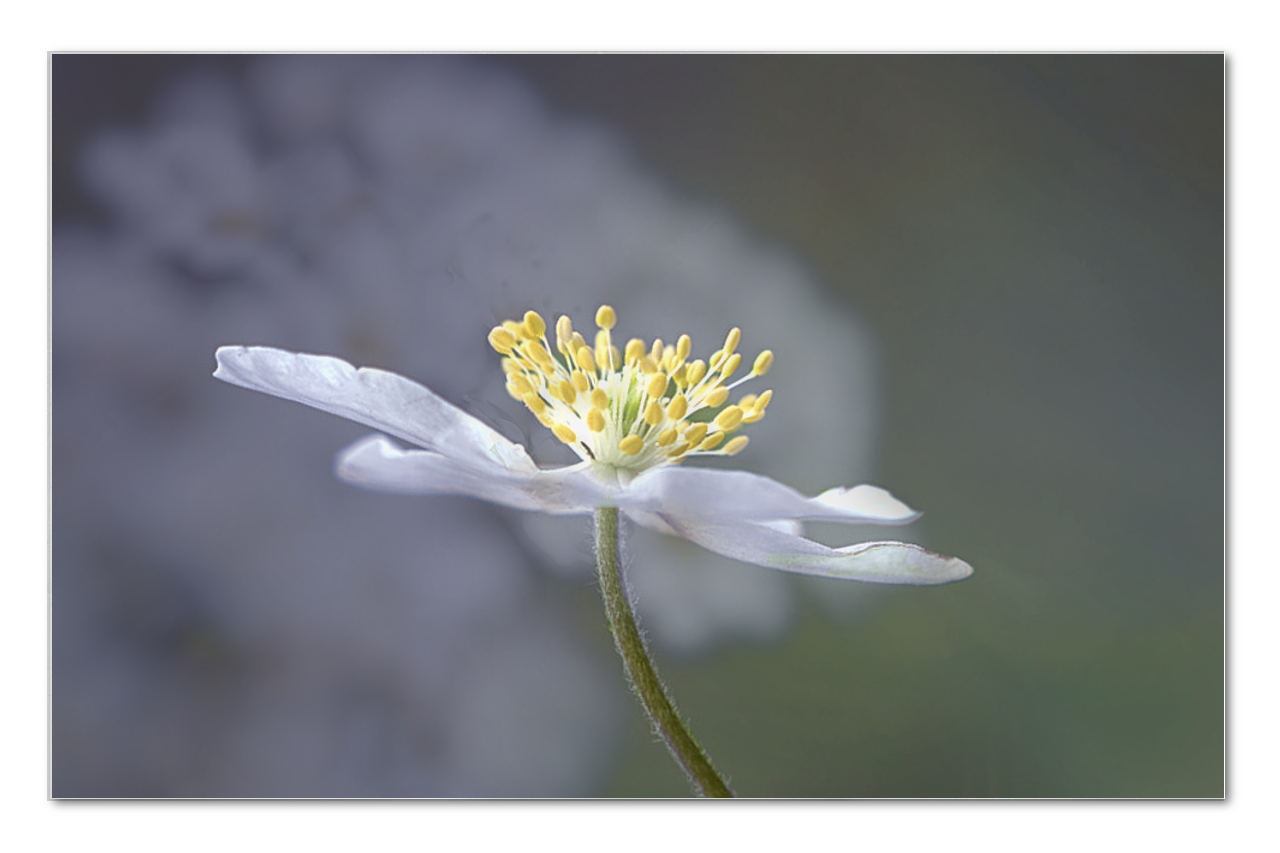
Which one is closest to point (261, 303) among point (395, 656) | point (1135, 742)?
point (395, 656)

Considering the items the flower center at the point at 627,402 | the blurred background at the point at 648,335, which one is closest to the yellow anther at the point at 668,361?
the flower center at the point at 627,402

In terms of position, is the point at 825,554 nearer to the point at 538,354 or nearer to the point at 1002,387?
the point at 538,354

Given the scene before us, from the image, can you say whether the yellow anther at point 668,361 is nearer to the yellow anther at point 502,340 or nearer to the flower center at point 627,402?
the flower center at point 627,402

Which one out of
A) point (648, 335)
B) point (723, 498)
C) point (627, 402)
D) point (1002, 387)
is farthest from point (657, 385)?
point (1002, 387)

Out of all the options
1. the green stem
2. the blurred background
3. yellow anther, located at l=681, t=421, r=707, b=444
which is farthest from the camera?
the blurred background

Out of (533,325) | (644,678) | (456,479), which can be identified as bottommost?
(644,678)

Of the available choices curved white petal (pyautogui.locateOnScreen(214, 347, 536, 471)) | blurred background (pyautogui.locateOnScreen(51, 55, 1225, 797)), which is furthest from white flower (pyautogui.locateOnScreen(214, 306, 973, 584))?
blurred background (pyautogui.locateOnScreen(51, 55, 1225, 797))

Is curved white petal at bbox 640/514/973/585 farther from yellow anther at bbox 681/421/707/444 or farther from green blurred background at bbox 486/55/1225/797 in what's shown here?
green blurred background at bbox 486/55/1225/797
